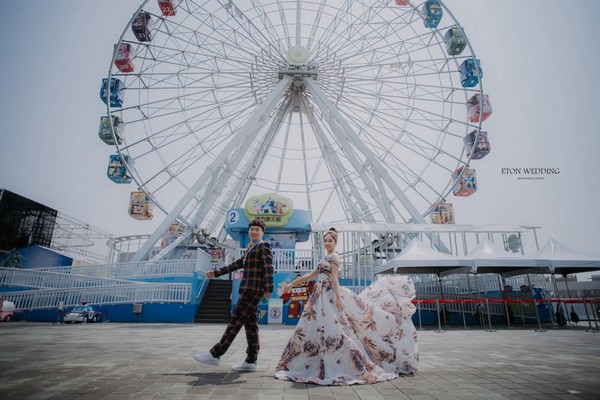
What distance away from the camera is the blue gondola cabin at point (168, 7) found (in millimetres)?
18766

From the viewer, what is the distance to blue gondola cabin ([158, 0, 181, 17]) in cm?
1877

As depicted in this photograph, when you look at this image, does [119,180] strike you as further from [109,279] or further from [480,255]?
[480,255]

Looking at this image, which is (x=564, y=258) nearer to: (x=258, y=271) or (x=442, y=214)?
(x=442, y=214)

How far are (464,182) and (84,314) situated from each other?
1917 cm

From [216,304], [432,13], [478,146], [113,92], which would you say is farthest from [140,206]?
[432,13]

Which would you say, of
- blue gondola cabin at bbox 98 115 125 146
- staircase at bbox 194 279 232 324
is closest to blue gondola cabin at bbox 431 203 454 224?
staircase at bbox 194 279 232 324

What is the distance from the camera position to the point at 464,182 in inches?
765

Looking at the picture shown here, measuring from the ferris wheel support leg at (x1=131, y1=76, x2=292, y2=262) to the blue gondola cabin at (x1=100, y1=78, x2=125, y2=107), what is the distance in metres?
6.11

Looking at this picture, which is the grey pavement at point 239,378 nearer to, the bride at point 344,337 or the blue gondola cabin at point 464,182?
the bride at point 344,337

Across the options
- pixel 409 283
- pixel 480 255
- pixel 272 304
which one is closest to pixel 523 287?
pixel 480 255

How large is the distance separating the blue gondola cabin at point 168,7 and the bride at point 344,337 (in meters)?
19.6

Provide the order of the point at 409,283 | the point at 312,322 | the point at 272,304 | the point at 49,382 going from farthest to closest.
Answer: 1. the point at 272,304
2. the point at 409,283
3. the point at 312,322
4. the point at 49,382

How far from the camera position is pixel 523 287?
50.4 feet

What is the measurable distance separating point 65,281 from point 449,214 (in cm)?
2066
